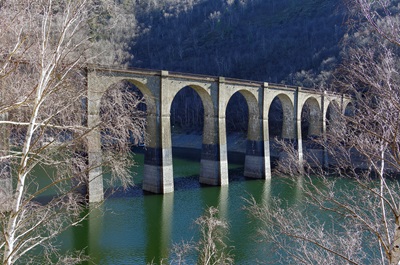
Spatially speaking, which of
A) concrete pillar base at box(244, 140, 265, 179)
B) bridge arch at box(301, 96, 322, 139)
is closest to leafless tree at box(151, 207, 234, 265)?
concrete pillar base at box(244, 140, 265, 179)

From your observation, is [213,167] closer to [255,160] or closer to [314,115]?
[255,160]

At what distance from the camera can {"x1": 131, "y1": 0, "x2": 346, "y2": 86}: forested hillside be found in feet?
192

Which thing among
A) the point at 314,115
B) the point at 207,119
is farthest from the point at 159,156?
the point at 314,115

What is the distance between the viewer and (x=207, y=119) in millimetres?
24422

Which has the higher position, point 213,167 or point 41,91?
point 41,91

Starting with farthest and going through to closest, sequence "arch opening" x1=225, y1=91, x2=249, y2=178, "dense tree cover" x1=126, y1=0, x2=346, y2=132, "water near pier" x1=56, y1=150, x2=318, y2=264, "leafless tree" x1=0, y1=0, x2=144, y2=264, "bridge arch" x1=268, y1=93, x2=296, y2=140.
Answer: "dense tree cover" x1=126, y1=0, x2=346, y2=132, "arch opening" x1=225, y1=91, x2=249, y2=178, "bridge arch" x1=268, y1=93, x2=296, y2=140, "water near pier" x1=56, y1=150, x2=318, y2=264, "leafless tree" x1=0, y1=0, x2=144, y2=264

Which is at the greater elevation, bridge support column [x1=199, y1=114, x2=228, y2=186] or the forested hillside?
the forested hillside

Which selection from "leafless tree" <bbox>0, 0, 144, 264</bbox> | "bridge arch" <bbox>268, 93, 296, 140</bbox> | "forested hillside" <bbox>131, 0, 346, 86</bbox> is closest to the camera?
"leafless tree" <bbox>0, 0, 144, 264</bbox>

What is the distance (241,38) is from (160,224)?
65.3 m

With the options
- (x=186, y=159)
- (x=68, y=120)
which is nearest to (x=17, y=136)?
(x=68, y=120)

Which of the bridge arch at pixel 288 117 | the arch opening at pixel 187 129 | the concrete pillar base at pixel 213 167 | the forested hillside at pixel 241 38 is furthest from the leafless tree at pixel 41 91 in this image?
the forested hillside at pixel 241 38

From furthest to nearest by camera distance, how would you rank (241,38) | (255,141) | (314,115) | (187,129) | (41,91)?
(241,38)
(187,129)
(314,115)
(255,141)
(41,91)

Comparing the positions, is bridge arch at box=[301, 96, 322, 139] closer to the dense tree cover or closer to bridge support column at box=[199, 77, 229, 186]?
the dense tree cover

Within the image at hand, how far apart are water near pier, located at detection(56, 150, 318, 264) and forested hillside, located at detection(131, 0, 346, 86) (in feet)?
100
